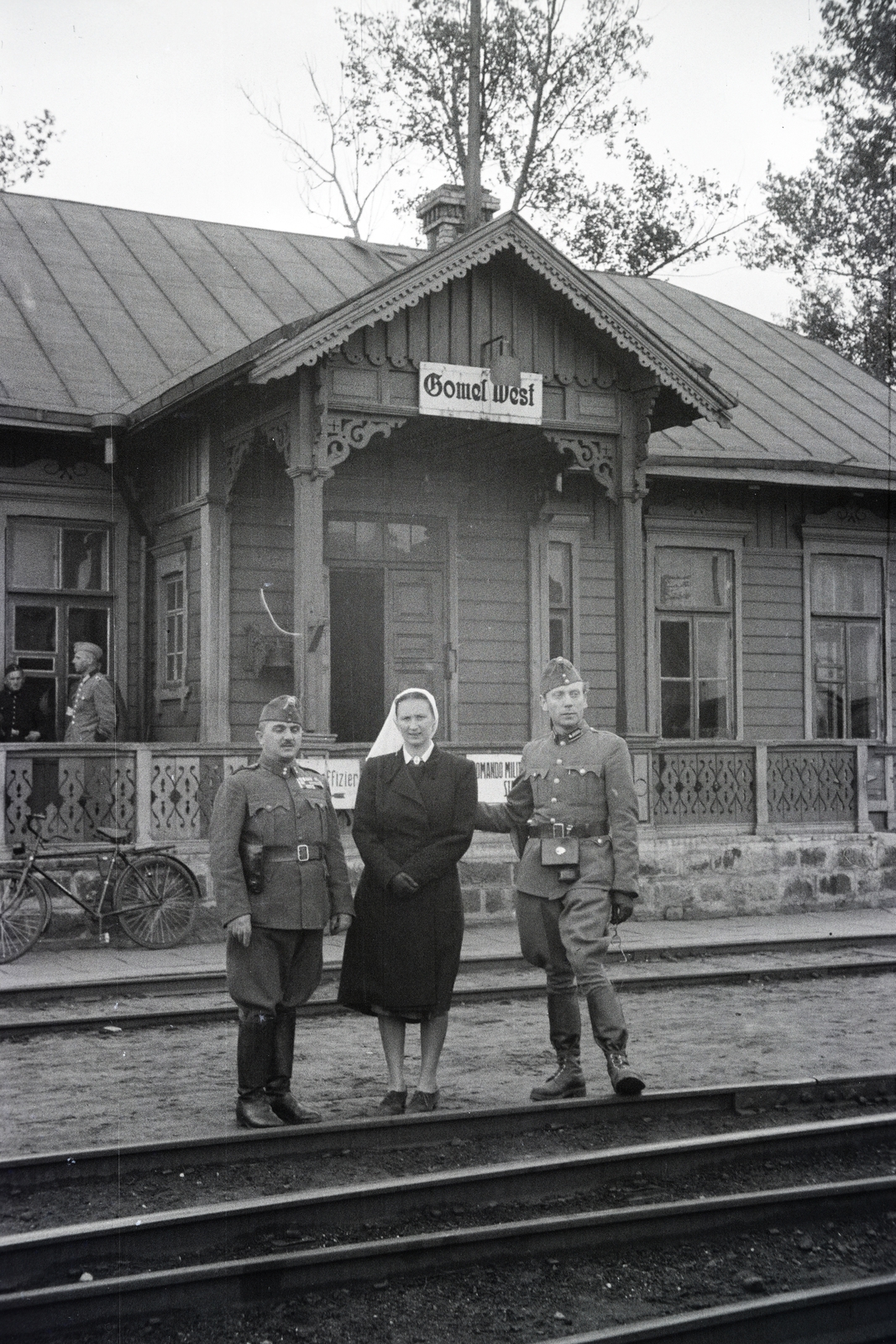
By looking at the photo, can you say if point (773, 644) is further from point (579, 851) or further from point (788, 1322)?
point (788, 1322)

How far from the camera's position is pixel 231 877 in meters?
6.47

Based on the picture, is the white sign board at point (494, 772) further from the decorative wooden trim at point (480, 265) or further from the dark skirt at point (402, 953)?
the dark skirt at point (402, 953)

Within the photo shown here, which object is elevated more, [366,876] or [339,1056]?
[366,876]

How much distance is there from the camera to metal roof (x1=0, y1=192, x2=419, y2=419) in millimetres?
14555

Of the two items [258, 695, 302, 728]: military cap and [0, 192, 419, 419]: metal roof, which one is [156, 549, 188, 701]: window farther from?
[258, 695, 302, 728]: military cap

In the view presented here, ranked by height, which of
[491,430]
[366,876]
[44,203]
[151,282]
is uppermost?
[44,203]

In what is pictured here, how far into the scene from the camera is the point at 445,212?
59.4 ft

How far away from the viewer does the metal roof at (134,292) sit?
14.6 meters

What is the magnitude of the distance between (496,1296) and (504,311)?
34.3 ft

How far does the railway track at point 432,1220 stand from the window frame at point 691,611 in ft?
34.7

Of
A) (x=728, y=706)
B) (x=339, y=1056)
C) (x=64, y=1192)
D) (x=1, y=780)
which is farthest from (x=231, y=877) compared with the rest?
(x=728, y=706)

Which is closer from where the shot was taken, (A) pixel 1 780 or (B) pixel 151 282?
(A) pixel 1 780

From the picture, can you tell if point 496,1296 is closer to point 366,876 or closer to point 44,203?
point 366,876

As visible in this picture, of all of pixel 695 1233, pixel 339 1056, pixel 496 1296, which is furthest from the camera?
pixel 339 1056
